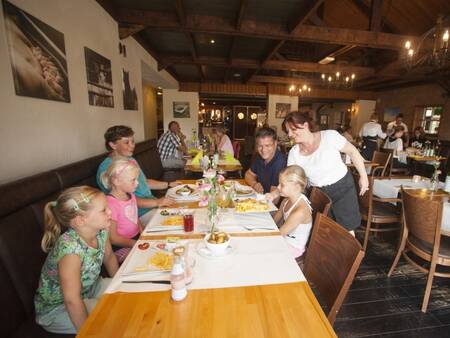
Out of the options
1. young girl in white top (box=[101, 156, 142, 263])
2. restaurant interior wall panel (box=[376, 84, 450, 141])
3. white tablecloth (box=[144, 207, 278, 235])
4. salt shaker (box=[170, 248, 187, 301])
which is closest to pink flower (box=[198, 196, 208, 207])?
white tablecloth (box=[144, 207, 278, 235])

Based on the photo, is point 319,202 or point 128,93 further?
point 128,93

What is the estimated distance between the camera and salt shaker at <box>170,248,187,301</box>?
34.9 inches

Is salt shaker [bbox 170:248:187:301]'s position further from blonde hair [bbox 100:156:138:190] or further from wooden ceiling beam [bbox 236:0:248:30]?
wooden ceiling beam [bbox 236:0:248:30]

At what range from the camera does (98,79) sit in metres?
2.89

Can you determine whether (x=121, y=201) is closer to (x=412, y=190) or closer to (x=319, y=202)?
(x=319, y=202)

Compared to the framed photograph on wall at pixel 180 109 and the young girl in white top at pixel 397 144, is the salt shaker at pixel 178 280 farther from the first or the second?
the framed photograph on wall at pixel 180 109

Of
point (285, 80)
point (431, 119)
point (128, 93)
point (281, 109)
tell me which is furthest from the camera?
point (281, 109)

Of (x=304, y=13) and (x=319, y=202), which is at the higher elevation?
(x=304, y=13)

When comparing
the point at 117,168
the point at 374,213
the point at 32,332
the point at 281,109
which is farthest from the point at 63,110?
the point at 281,109

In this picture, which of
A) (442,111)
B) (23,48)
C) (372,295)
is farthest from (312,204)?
(442,111)

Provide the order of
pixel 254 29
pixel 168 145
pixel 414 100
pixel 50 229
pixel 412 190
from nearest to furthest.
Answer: pixel 50 229 < pixel 412 190 < pixel 254 29 < pixel 168 145 < pixel 414 100

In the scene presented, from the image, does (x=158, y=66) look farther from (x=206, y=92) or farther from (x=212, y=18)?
(x=206, y=92)

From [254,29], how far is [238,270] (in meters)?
3.94

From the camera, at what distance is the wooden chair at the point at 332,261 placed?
3.32 feet
